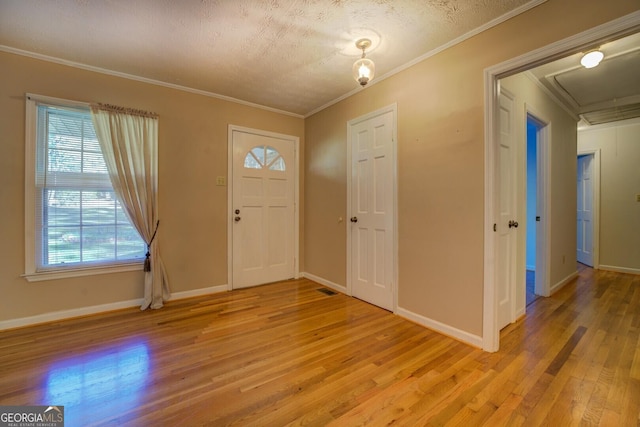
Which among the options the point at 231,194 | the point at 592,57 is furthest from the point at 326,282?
the point at 592,57

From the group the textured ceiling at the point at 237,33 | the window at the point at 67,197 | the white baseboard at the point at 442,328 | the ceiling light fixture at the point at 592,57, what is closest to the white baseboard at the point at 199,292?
the window at the point at 67,197

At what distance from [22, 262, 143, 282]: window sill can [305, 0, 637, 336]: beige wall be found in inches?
115

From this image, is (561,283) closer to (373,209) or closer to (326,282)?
(373,209)

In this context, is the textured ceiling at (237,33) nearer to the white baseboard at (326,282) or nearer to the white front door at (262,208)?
the white front door at (262,208)

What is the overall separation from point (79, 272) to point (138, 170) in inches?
46.0

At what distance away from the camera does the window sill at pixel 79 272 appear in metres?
2.51

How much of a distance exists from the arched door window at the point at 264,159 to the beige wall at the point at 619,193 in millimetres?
5455

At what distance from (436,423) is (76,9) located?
351cm

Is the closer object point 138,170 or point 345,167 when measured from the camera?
point 138,170

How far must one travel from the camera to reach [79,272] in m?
2.69

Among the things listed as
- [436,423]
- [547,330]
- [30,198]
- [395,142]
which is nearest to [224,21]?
[395,142]

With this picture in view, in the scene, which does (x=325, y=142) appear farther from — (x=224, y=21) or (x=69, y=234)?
(x=69, y=234)

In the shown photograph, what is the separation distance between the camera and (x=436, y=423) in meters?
1.39

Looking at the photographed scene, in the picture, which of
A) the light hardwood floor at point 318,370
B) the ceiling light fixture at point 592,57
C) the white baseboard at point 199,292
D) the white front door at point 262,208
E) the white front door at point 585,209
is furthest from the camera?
the white front door at point 585,209
